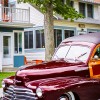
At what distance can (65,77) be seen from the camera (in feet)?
28.3

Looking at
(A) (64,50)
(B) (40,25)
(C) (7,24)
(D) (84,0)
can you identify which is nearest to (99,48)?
(A) (64,50)

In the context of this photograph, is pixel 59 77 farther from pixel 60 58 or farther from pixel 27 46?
pixel 27 46

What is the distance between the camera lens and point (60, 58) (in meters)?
9.76

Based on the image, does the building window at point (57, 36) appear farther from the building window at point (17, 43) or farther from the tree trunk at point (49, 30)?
the tree trunk at point (49, 30)

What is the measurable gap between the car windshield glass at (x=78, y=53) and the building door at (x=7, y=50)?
1729 cm

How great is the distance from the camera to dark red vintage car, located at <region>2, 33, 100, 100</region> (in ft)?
25.9

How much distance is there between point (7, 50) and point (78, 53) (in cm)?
1809

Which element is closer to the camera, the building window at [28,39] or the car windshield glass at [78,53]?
the car windshield glass at [78,53]

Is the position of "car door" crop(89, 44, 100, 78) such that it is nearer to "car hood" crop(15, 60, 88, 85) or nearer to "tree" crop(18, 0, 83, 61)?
"car hood" crop(15, 60, 88, 85)

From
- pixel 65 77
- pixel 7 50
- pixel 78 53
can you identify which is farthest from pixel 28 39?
pixel 65 77

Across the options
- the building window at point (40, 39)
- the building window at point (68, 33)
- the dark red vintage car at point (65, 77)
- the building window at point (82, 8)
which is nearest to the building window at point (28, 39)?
the building window at point (40, 39)

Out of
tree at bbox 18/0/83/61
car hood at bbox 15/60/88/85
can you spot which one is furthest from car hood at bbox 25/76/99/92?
tree at bbox 18/0/83/61

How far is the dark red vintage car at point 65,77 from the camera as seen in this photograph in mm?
7902

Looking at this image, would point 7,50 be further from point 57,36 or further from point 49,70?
point 49,70
